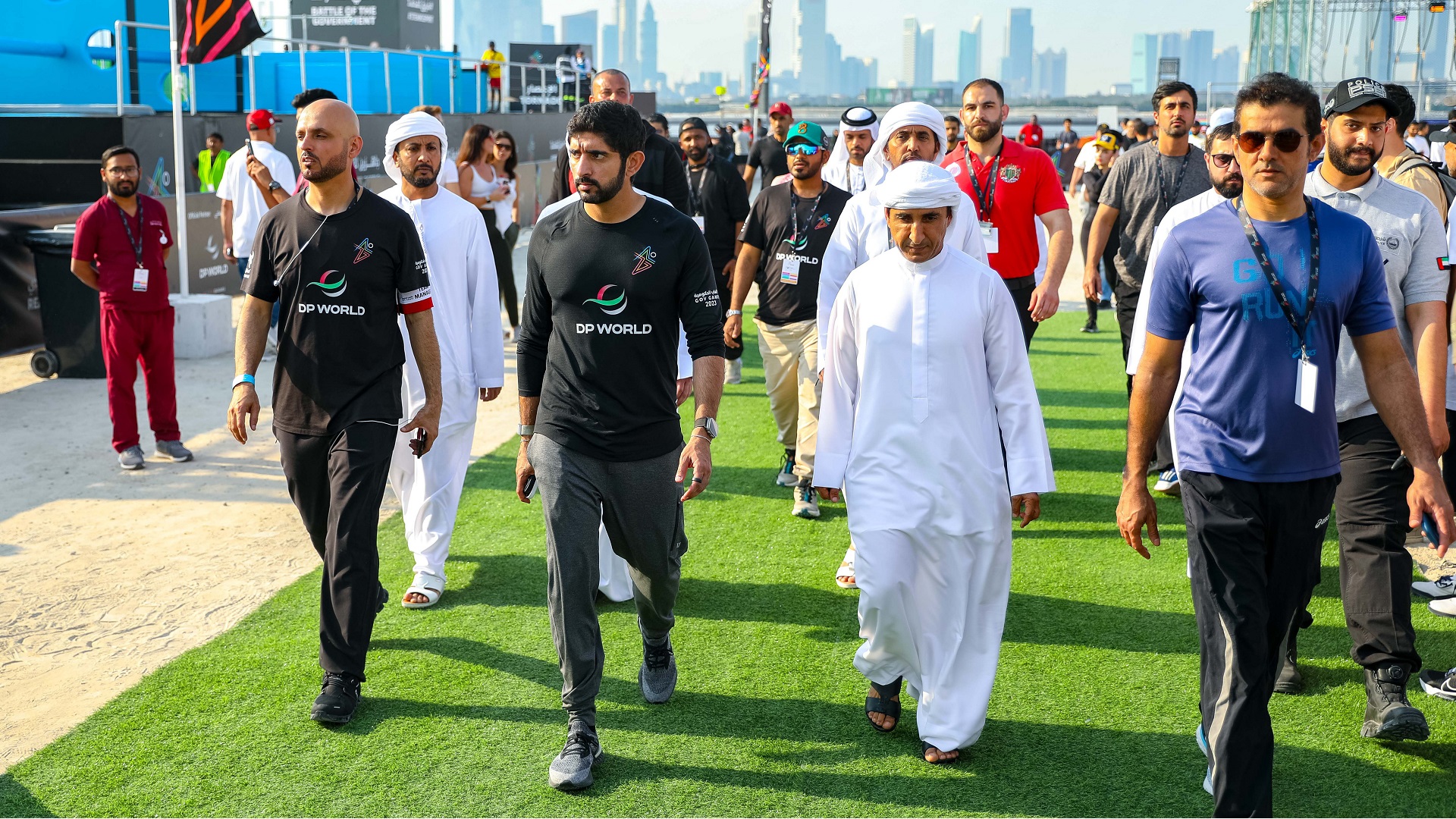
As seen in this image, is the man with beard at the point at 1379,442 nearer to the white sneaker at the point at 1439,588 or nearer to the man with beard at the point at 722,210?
the white sneaker at the point at 1439,588

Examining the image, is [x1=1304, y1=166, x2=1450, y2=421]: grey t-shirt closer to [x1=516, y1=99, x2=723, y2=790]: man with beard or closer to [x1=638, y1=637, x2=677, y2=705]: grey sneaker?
[x1=516, y1=99, x2=723, y2=790]: man with beard

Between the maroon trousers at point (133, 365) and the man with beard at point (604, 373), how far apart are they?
4766 millimetres

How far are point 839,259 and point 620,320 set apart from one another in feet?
6.90

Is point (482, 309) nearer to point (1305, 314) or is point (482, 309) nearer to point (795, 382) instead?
point (795, 382)

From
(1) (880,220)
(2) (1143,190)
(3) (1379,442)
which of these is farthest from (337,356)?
(2) (1143,190)

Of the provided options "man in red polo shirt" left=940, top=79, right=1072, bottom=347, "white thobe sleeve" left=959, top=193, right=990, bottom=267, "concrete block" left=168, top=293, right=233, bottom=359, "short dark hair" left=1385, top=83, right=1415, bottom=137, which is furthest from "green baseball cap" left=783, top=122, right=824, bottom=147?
"concrete block" left=168, top=293, right=233, bottom=359

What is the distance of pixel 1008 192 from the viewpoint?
6.65 meters

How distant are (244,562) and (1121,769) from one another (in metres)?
4.25

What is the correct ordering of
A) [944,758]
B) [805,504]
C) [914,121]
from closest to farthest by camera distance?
[944,758]
[914,121]
[805,504]

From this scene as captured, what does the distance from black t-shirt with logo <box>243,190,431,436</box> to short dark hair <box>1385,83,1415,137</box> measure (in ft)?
13.0

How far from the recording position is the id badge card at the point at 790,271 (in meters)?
7.11

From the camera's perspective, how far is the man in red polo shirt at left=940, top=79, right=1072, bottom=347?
661 centimetres

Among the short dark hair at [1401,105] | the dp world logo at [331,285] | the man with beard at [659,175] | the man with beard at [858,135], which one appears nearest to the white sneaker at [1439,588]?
the short dark hair at [1401,105]

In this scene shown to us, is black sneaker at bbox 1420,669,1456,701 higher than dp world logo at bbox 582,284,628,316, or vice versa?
dp world logo at bbox 582,284,628,316
